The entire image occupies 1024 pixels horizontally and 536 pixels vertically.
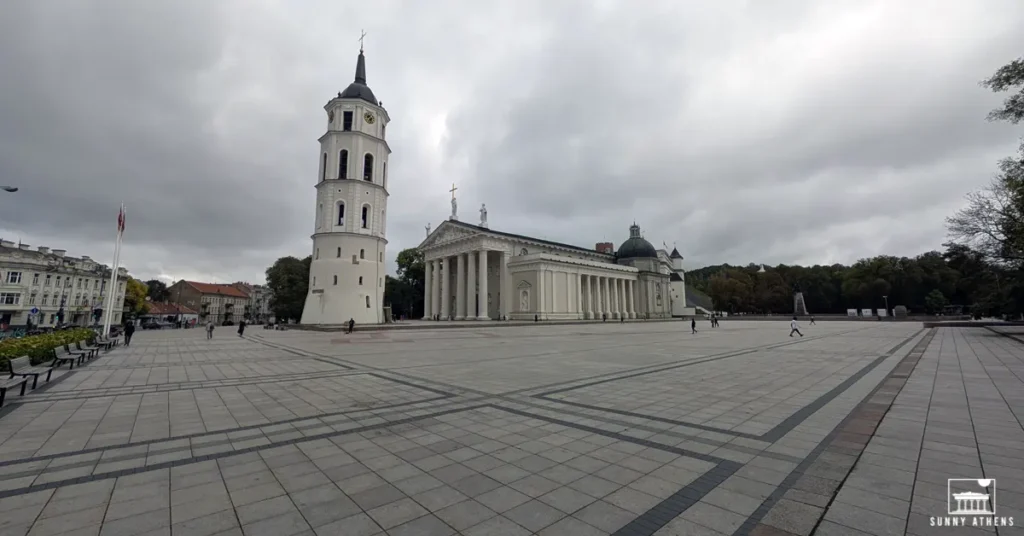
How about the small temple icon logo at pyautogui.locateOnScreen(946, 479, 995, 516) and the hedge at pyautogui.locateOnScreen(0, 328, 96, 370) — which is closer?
the small temple icon logo at pyautogui.locateOnScreen(946, 479, 995, 516)

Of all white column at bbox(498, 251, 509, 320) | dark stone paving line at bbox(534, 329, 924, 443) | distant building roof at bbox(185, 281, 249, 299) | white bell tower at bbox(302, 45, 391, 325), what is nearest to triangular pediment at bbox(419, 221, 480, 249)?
white column at bbox(498, 251, 509, 320)

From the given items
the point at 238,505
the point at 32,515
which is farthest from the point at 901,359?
the point at 32,515

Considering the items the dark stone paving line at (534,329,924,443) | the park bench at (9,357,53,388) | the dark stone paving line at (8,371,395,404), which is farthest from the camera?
the park bench at (9,357,53,388)

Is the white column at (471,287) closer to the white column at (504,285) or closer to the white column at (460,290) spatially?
the white column at (460,290)

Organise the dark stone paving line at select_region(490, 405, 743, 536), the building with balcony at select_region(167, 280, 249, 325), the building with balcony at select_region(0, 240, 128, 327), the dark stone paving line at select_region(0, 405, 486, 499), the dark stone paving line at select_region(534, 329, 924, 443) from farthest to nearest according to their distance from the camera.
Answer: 1. the building with balcony at select_region(167, 280, 249, 325)
2. the building with balcony at select_region(0, 240, 128, 327)
3. the dark stone paving line at select_region(534, 329, 924, 443)
4. the dark stone paving line at select_region(0, 405, 486, 499)
5. the dark stone paving line at select_region(490, 405, 743, 536)

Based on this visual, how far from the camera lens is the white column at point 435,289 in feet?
206

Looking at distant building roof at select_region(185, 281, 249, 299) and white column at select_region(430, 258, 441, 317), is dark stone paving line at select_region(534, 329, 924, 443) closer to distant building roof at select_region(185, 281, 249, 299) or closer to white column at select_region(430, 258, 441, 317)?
white column at select_region(430, 258, 441, 317)

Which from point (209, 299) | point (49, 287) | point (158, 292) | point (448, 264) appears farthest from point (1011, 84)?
point (158, 292)

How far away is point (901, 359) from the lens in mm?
13891

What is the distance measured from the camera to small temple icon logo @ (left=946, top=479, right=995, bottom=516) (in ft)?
10.9

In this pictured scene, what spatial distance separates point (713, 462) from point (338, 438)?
15.3 ft

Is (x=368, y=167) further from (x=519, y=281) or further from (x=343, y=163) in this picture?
(x=519, y=281)

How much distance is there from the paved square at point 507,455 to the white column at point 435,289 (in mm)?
52893

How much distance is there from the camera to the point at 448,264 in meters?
65.4
